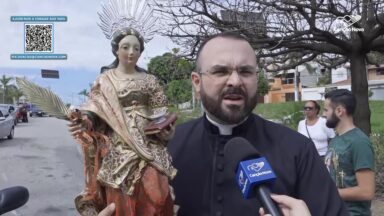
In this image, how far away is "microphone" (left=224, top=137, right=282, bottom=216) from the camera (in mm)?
1468

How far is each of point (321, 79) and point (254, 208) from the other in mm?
62842

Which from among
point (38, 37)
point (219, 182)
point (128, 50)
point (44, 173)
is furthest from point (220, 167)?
point (44, 173)

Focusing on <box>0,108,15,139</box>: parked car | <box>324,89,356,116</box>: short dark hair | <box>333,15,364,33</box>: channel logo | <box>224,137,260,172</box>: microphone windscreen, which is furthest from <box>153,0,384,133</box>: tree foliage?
<box>0,108,15,139</box>: parked car

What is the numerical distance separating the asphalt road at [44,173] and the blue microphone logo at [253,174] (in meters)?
6.78

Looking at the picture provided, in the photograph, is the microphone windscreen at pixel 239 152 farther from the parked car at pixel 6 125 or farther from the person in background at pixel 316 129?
the parked car at pixel 6 125

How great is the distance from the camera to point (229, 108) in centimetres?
214

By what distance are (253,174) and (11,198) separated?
4.47 ft

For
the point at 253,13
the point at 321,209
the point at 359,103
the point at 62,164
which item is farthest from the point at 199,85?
the point at 62,164

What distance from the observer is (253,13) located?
7566mm

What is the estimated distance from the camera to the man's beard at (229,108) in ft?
6.92

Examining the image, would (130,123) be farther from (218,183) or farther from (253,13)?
(253,13)

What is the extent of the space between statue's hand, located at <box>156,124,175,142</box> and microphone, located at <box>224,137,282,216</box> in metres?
0.74

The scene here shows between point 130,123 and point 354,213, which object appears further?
point 354,213

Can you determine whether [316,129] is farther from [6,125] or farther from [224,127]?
[6,125]
